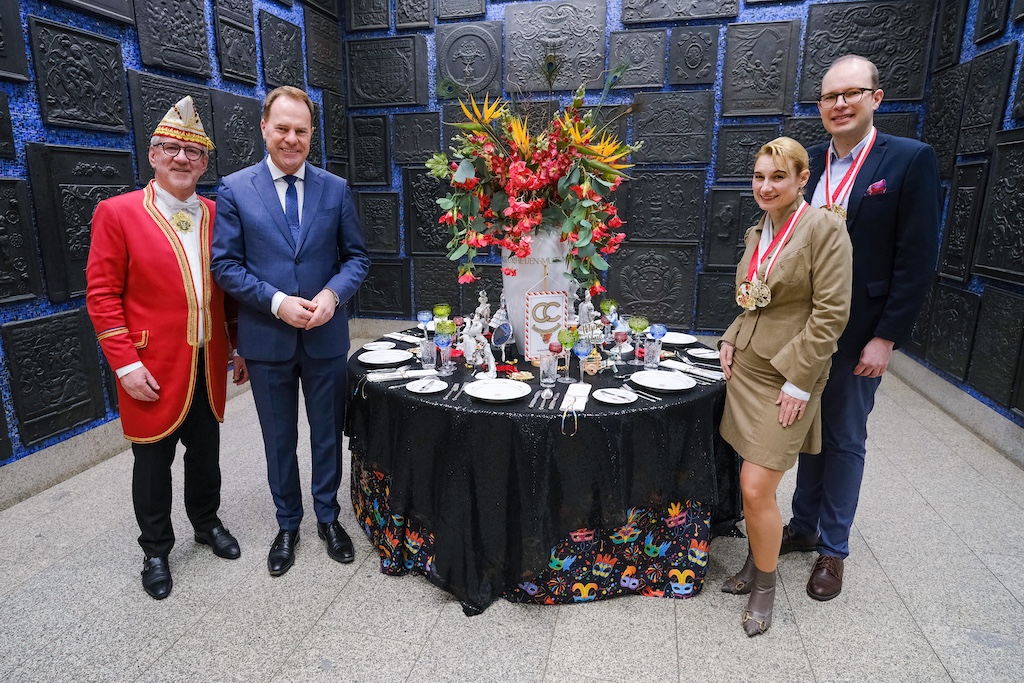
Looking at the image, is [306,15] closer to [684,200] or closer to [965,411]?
[684,200]

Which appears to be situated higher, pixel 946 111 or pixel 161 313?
pixel 946 111

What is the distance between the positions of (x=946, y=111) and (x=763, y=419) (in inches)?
144

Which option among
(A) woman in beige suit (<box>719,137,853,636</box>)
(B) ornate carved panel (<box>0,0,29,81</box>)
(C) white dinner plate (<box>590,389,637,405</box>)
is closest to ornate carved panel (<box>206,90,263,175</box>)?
(B) ornate carved panel (<box>0,0,29,81</box>)

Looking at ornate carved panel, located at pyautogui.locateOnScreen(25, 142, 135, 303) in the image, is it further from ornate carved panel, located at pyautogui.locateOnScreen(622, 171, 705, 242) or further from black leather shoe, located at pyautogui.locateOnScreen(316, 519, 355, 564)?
ornate carved panel, located at pyautogui.locateOnScreen(622, 171, 705, 242)

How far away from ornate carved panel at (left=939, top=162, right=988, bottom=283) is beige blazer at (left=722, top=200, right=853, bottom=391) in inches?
108

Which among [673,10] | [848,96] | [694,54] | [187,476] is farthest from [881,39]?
[187,476]

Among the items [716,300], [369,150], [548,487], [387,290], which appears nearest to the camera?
[548,487]

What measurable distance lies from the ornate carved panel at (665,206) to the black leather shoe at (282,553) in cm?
356

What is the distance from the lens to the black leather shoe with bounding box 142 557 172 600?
6.63 feet

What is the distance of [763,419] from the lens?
1725mm

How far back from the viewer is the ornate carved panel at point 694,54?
450cm

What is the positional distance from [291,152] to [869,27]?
14.5ft

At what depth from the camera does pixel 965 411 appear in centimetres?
363

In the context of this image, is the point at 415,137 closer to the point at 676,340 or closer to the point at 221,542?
the point at 676,340
